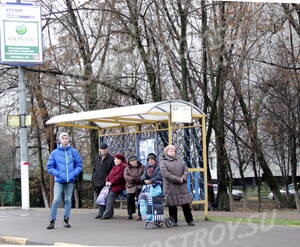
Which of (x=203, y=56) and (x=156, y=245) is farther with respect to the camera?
(x=203, y=56)

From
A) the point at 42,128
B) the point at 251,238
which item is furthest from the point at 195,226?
the point at 42,128

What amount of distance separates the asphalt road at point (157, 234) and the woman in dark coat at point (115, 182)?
760 millimetres

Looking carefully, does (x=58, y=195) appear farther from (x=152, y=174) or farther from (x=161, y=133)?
(x=161, y=133)

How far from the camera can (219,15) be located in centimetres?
1806

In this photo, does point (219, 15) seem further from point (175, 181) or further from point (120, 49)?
point (175, 181)

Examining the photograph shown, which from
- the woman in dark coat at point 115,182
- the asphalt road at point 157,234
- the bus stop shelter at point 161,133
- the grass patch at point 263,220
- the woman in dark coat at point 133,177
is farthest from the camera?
the woman in dark coat at point 115,182

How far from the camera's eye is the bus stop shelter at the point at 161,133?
1255 cm

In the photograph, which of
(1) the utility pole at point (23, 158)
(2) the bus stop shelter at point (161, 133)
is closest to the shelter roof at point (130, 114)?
(2) the bus stop shelter at point (161, 133)

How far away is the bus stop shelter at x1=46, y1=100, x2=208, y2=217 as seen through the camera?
12.5m

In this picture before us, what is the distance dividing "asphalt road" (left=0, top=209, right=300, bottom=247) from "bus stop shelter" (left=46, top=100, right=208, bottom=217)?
152cm

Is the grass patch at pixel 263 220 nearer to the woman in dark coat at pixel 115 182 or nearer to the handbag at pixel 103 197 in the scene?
the woman in dark coat at pixel 115 182

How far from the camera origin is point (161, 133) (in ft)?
46.9

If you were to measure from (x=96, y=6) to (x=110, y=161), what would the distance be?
9330mm

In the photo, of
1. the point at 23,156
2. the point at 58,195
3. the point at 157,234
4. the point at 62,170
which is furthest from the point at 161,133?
the point at 23,156
